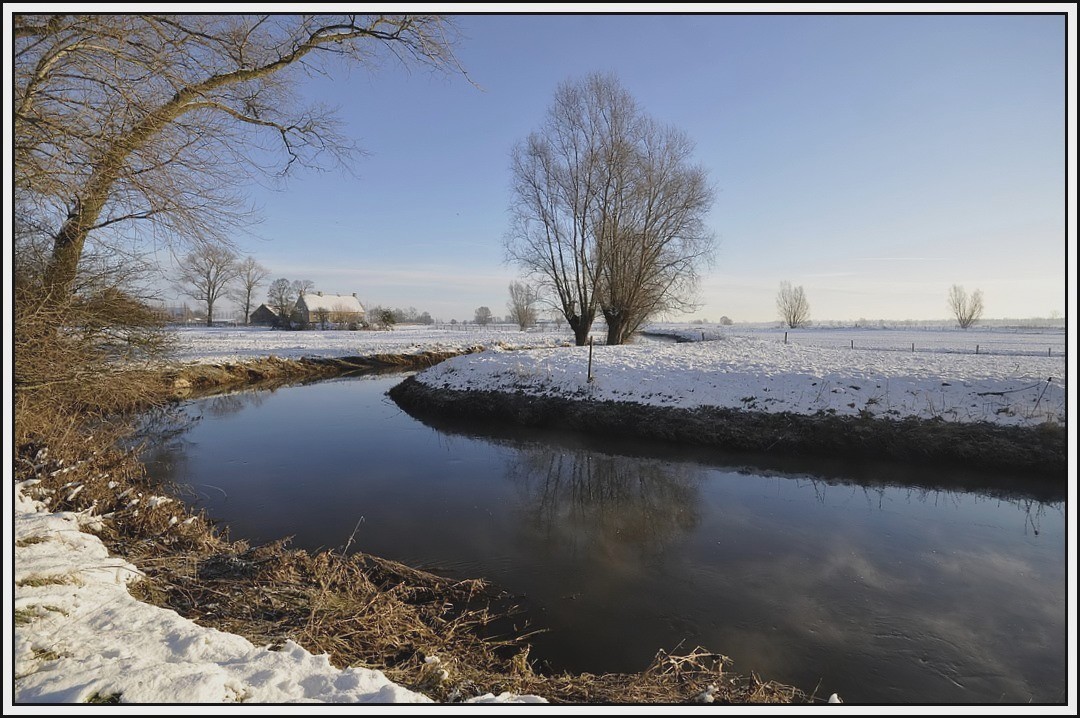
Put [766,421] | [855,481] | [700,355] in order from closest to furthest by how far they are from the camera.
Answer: [855,481], [766,421], [700,355]

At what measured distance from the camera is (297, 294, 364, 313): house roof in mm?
56469

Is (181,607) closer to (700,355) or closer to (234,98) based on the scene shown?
(234,98)

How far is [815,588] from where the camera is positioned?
4387mm

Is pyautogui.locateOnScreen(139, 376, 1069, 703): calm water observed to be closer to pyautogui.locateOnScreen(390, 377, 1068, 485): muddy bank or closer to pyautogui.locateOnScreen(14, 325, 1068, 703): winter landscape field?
pyautogui.locateOnScreen(390, 377, 1068, 485): muddy bank

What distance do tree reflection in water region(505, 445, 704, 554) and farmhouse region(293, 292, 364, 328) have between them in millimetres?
45238

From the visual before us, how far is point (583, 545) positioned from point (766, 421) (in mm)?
6385

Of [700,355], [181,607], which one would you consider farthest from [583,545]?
[700,355]

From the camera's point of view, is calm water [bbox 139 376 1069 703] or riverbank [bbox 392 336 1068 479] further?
riverbank [bbox 392 336 1068 479]

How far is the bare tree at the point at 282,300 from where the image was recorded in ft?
172

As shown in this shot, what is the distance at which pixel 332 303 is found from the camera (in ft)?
198

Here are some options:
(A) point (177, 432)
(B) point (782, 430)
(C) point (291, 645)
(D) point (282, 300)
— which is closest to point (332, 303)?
(D) point (282, 300)

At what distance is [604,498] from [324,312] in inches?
2048

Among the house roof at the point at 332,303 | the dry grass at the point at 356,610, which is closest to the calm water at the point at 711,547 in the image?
the dry grass at the point at 356,610

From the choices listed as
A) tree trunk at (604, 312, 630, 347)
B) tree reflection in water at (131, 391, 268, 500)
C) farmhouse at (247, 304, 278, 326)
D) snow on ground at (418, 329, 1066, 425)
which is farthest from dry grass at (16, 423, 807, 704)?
farmhouse at (247, 304, 278, 326)
